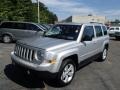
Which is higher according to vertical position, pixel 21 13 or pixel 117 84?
pixel 21 13

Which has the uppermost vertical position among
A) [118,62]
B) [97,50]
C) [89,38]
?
[89,38]

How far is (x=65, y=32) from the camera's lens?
7363 millimetres

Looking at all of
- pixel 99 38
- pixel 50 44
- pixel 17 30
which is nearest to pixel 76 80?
pixel 50 44

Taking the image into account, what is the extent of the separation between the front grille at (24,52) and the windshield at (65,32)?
1.31m

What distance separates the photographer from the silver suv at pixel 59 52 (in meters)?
5.71

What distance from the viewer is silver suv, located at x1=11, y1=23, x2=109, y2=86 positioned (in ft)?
18.7

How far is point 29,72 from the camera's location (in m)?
5.90

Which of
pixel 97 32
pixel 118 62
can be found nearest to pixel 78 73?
pixel 97 32

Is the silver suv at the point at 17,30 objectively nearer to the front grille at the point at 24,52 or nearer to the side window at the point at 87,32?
the side window at the point at 87,32

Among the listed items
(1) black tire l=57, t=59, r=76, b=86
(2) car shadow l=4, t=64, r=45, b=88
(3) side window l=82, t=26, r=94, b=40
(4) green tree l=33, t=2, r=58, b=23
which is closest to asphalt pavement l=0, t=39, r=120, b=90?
(2) car shadow l=4, t=64, r=45, b=88

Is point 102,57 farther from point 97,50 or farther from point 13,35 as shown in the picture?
point 13,35

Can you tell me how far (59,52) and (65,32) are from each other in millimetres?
1574

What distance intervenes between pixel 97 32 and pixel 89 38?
5.58ft

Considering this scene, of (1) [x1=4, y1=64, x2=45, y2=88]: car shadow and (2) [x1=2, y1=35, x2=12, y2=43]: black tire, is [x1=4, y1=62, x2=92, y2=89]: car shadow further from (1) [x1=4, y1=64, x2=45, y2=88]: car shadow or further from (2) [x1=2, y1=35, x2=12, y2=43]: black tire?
(2) [x1=2, y1=35, x2=12, y2=43]: black tire
